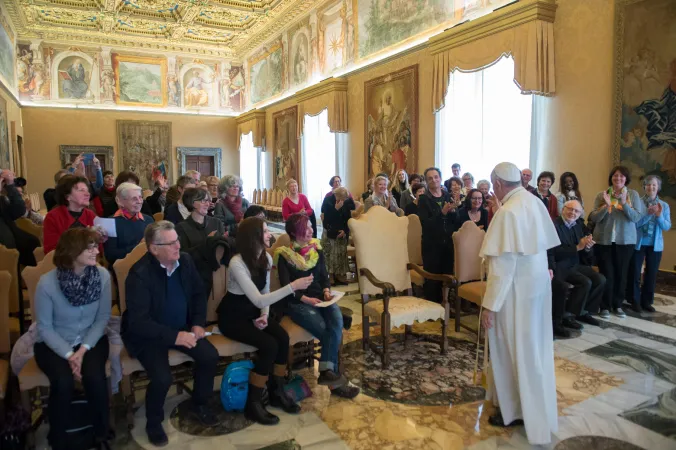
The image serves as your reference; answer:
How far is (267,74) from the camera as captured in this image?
17844 mm

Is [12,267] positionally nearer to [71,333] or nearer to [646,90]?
[71,333]

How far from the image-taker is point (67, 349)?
2.78m

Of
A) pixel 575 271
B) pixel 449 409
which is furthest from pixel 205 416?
pixel 575 271

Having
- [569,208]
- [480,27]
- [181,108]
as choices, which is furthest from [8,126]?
[569,208]

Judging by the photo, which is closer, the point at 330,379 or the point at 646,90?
the point at 330,379

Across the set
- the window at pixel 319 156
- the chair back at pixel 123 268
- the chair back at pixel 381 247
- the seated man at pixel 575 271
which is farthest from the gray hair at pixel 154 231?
the window at pixel 319 156

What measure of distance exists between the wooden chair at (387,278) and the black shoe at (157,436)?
1.86 meters

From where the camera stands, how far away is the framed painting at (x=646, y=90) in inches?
237

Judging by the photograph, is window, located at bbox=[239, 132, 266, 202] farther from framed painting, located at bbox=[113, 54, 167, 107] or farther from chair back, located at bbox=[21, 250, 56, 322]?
chair back, located at bbox=[21, 250, 56, 322]

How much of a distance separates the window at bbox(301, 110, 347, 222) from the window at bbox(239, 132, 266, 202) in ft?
12.4

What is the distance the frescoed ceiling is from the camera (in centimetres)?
1466

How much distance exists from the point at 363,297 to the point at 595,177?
4.62m

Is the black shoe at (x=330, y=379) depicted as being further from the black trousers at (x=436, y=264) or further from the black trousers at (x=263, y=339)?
the black trousers at (x=436, y=264)

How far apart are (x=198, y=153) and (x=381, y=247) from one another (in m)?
17.2
